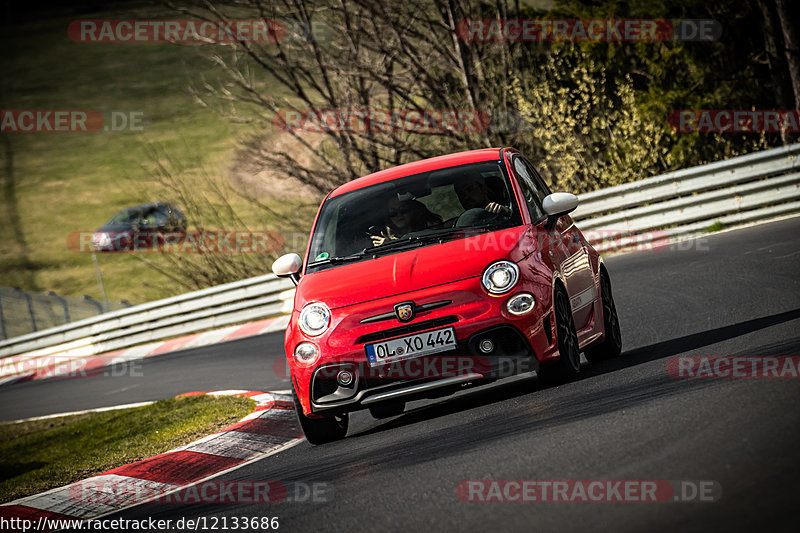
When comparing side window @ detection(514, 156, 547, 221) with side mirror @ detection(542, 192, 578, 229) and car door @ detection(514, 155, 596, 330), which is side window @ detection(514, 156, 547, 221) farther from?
side mirror @ detection(542, 192, 578, 229)

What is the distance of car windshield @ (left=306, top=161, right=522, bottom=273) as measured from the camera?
7.88 m

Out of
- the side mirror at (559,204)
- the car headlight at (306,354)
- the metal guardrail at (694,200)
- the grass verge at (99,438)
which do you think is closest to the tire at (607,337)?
the side mirror at (559,204)

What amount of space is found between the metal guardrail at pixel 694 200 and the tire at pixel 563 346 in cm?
965

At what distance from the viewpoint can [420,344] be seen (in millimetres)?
7039

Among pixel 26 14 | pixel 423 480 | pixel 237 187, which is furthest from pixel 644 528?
pixel 26 14

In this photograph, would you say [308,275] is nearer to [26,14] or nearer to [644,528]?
[644,528]

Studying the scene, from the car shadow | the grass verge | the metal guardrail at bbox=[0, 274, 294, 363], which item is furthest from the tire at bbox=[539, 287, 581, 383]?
the metal guardrail at bbox=[0, 274, 294, 363]

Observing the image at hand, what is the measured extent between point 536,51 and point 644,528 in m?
18.9

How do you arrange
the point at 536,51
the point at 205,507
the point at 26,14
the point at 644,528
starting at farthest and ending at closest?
the point at 26,14
the point at 536,51
the point at 205,507
the point at 644,528

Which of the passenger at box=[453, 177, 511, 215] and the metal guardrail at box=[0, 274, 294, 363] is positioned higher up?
the passenger at box=[453, 177, 511, 215]

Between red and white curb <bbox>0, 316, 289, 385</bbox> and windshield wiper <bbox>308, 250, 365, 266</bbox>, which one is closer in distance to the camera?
windshield wiper <bbox>308, 250, 365, 266</bbox>

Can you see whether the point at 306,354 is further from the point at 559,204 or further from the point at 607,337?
the point at 607,337

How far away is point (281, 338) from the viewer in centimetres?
1694

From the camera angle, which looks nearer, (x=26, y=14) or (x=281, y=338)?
(x=281, y=338)
